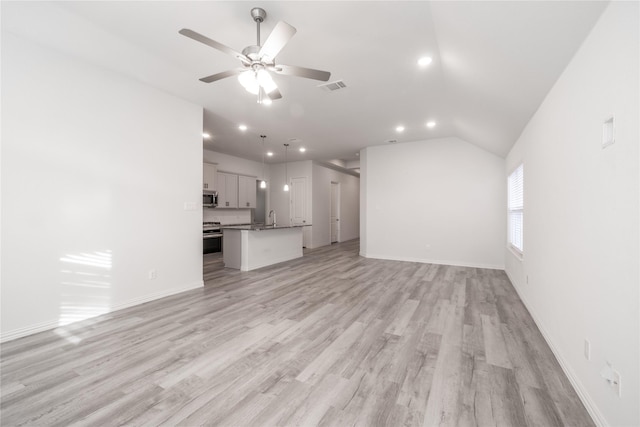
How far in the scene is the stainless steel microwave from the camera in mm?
6902

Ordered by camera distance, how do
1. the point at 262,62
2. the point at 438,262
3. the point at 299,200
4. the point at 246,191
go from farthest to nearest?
1. the point at 299,200
2. the point at 246,191
3. the point at 438,262
4. the point at 262,62

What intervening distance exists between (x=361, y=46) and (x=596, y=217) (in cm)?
235

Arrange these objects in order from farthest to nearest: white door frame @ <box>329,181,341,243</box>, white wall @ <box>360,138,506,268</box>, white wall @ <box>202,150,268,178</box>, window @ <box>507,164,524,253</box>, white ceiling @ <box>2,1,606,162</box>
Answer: white door frame @ <box>329,181,341,243</box> < white wall @ <box>202,150,268,178</box> < white wall @ <box>360,138,506,268</box> < window @ <box>507,164,524,253</box> < white ceiling @ <box>2,1,606,162</box>

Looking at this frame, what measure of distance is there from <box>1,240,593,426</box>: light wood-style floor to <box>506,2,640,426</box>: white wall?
379mm

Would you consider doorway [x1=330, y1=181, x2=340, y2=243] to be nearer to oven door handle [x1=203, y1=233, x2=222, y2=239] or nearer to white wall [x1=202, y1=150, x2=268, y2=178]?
white wall [x1=202, y1=150, x2=268, y2=178]

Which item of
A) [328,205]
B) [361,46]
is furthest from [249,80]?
[328,205]

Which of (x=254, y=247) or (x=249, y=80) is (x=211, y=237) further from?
(x=249, y=80)

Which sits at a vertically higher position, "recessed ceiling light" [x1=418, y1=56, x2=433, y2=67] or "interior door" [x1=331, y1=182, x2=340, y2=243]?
"recessed ceiling light" [x1=418, y1=56, x2=433, y2=67]

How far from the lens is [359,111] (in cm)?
439

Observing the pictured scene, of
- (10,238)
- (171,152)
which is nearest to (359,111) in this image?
(171,152)

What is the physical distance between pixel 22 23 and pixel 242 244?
13.3 feet

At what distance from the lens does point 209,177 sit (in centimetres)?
705

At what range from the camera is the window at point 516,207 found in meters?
4.02

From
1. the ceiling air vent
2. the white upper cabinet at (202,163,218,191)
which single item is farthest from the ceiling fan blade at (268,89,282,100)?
the white upper cabinet at (202,163,218,191)
